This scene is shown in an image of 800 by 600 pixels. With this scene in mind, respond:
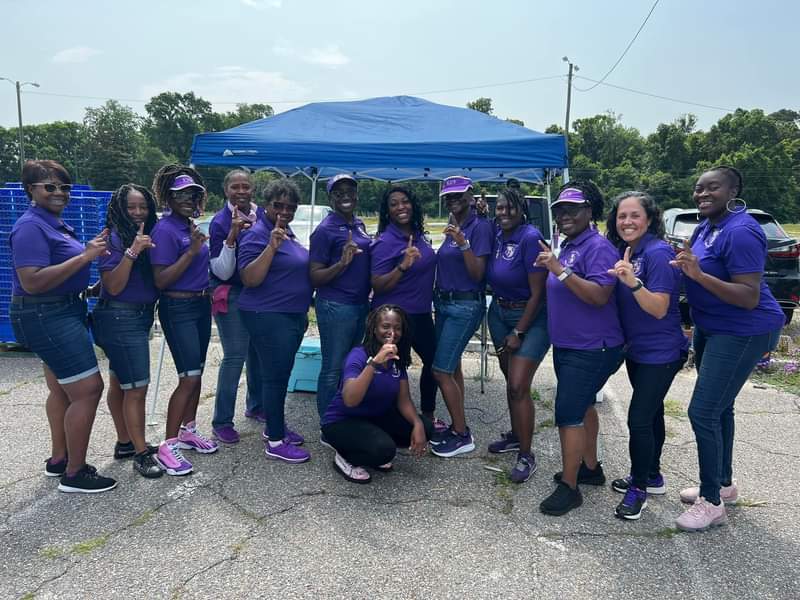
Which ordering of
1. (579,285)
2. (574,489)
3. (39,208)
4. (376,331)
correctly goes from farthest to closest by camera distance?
(376,331)
(574,489)
(39,208)
(579,285)

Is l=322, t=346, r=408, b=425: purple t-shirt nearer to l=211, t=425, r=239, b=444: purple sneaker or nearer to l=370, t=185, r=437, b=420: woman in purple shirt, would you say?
l=370, t=185, r=437, b=420: woman in purple shirt

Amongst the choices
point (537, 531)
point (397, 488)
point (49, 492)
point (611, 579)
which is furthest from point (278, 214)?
point (611, 579)

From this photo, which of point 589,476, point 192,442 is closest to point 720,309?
point 589,476

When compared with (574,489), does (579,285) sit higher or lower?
higher

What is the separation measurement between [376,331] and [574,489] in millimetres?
1431

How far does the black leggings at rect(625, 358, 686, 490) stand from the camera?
270 centimetres

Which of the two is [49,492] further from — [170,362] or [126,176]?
[126,176]

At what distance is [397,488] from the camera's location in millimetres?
3180

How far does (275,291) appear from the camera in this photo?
3236 mm

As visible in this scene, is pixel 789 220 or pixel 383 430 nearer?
pixel 383 430

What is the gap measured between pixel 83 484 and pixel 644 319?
322 centimetres

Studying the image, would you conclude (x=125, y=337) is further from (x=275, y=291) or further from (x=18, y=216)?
(x=18, y=216)

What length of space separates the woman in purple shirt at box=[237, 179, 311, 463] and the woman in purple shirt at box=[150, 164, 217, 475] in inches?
10.7

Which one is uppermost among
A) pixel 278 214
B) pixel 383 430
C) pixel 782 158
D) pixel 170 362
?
pixel 782 158
